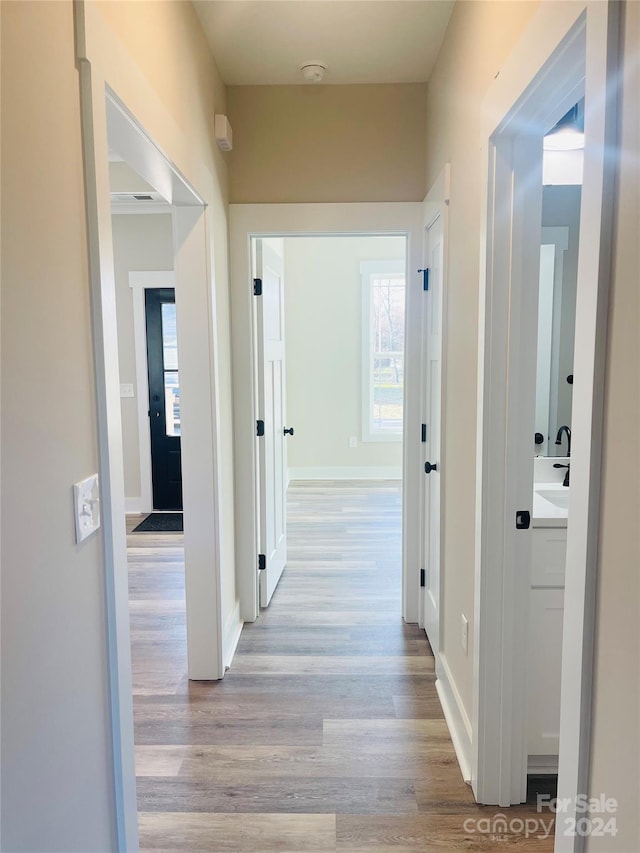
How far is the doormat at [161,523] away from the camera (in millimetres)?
4684

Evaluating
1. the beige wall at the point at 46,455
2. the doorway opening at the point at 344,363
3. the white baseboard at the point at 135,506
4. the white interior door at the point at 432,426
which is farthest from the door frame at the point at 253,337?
the doorway opening at the point at 344,363

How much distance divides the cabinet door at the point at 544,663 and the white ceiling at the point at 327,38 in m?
2.19

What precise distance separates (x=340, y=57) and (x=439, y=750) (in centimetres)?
291

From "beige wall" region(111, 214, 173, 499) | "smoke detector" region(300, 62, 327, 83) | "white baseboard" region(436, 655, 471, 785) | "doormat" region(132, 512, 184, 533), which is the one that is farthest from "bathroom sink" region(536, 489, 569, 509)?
"beige wall" region(111, 214, 173, 499)

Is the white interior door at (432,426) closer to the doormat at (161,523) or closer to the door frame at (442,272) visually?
the door frame at (442,272)

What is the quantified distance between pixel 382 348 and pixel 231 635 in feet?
13.4

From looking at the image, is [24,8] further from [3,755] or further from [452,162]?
[452,162]

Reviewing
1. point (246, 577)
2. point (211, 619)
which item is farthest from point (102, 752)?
point (246, 577)

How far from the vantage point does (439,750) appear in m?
2.09

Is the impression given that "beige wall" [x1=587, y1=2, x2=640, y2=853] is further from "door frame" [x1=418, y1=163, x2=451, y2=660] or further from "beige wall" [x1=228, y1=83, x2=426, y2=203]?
"beige wall" [x1=228, y1=83, x2=426, y2=203]

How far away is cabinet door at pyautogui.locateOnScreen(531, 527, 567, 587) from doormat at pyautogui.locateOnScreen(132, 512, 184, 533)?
134 inches

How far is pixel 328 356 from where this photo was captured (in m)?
6.25

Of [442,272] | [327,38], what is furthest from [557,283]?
[327,38]

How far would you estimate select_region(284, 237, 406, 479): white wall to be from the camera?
20.1 feet
